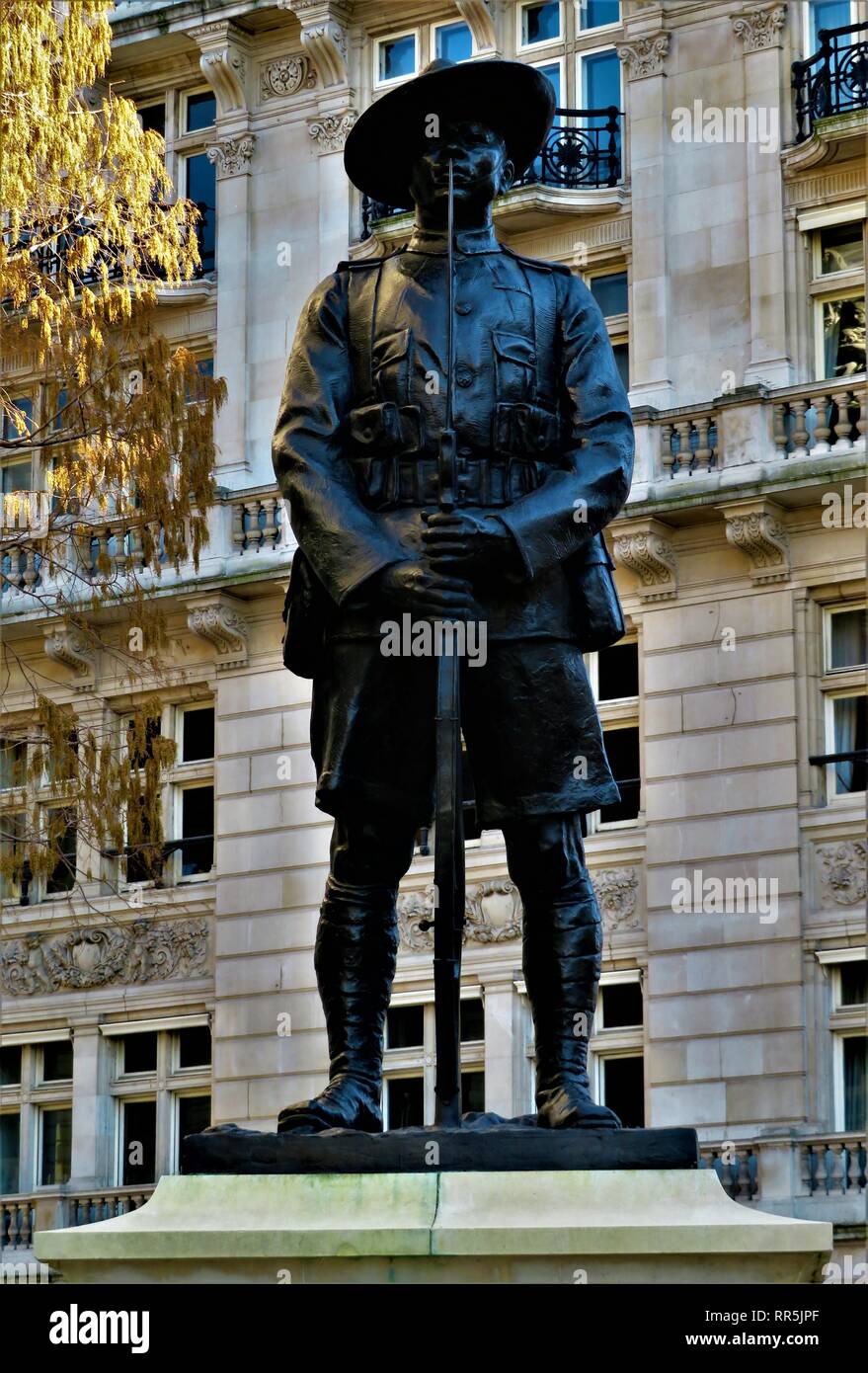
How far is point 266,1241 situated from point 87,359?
15.7m

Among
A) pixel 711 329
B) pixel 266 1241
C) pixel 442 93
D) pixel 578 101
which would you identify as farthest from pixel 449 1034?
pixel 578 101

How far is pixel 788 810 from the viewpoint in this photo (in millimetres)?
27609

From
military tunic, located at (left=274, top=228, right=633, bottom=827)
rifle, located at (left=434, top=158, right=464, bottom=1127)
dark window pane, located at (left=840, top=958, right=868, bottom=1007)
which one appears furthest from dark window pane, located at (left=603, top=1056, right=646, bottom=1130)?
rifle, located at (left=434, top=158, right=464, bottom=1127)

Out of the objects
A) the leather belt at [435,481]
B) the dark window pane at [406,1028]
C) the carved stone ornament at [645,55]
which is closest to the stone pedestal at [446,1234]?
the leather belt at [435,481]

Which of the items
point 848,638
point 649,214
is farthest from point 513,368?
point 649,214

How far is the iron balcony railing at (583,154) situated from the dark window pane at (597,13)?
41.4 inches

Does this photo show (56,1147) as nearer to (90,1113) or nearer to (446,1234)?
(90,1113)

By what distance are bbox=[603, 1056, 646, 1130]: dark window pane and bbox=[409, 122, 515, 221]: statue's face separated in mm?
20219

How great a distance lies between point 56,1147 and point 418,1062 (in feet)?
17.3

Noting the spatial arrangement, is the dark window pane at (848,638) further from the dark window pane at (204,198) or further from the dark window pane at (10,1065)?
the dark window pane at (10,1065)

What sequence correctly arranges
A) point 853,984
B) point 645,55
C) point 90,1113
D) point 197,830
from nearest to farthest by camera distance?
point 853,984, point 645,55, point 90,1113, point 197,830

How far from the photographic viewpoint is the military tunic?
820 cm

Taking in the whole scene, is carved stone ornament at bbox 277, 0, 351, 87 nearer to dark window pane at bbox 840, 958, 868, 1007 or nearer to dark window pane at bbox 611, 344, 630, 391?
dark window pane at bbox 611, 344, 630, 391

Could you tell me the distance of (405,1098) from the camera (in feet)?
96.0
